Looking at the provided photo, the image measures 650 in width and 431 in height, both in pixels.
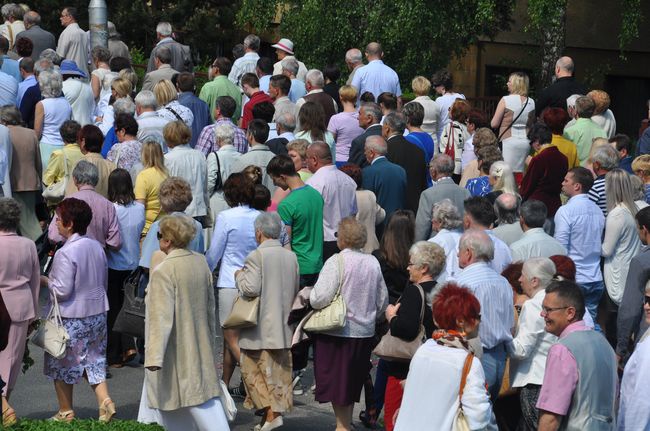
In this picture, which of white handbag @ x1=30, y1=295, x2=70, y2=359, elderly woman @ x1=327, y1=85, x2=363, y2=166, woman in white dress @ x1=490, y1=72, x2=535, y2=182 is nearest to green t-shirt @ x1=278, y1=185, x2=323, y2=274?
white handbag @ x1=30, y1=295, x2=70, y2=359

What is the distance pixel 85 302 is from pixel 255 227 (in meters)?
1.42

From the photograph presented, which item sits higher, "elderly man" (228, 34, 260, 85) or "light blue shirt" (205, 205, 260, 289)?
"elderly man" (228, 34, 260, 85)

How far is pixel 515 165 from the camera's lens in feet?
47.4

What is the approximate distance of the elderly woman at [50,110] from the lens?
14.4 meters

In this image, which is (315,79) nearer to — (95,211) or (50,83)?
(50,83)

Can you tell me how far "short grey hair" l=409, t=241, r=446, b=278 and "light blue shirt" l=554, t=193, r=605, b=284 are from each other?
8.89 feet

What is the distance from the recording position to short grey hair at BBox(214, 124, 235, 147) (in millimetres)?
13086

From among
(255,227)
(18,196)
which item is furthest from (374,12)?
(255,227)

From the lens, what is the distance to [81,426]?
8.09 m

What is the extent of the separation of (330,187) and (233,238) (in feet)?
4.60

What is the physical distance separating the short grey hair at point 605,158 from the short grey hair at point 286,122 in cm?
330

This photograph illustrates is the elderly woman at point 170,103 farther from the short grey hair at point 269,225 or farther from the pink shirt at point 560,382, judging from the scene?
the pink shirt at point 560,382

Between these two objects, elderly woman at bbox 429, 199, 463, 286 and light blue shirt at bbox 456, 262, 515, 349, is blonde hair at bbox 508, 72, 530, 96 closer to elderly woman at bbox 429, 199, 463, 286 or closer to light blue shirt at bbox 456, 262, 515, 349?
elderly woman at bbox 429, 199, 463, 286

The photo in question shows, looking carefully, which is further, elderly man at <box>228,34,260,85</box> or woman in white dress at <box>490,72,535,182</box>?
elderly man at <box>228,34,260,85</box>
